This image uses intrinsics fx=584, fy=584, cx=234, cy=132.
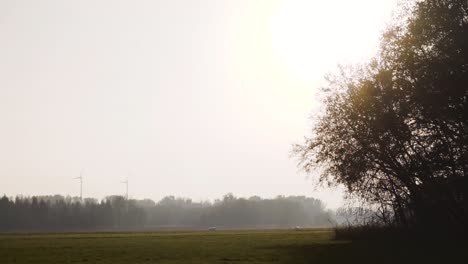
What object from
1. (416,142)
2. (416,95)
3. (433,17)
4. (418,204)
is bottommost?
(418,204)

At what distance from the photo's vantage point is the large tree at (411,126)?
3719 cm

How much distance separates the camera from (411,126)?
4172cm

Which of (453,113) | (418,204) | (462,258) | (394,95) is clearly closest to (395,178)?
(418,204)

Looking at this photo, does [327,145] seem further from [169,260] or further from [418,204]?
[169,260]

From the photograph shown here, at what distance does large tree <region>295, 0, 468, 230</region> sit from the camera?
3719 cm

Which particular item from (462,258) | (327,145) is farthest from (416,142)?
(462,258)

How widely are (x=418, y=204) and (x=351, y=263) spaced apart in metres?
19.5

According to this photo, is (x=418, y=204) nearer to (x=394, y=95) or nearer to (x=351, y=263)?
(x=394, y=95)

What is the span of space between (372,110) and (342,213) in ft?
35.4

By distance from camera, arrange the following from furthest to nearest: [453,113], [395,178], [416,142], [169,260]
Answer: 1. [395,178]
2. [416,142]
3. [453,113]
4. [169,260]

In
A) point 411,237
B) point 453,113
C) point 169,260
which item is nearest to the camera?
point 169,260

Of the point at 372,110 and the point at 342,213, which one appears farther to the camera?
the point at 342,213

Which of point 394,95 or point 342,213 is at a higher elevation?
point 394,95

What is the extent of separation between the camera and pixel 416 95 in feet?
127
